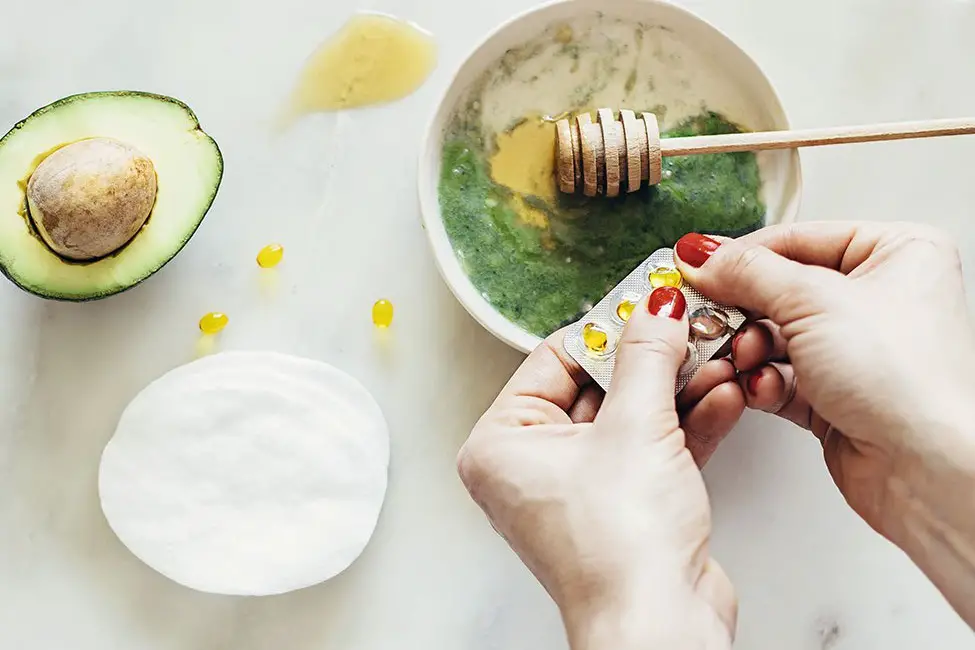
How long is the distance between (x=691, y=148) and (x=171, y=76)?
527 millimetres

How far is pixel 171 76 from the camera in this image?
3.03ft

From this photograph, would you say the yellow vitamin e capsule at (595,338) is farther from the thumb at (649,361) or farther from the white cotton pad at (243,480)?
the white cotton pad at (243,480)

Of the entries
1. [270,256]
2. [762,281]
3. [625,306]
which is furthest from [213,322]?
[762,281]

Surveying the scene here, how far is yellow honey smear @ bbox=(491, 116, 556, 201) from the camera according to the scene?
0.87 m

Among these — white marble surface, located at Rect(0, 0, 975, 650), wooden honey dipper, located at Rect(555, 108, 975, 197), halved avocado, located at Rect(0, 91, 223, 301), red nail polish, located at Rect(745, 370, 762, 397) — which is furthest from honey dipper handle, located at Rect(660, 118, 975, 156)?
halved avocado, located at Rect(0, 91, 223, 301)

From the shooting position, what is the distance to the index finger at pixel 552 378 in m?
0.72

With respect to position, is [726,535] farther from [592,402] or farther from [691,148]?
[691,148]

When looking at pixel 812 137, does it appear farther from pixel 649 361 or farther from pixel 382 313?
pixel 382 313

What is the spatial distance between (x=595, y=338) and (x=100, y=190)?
0.44 metres

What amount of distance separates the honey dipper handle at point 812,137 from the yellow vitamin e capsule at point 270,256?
38cm

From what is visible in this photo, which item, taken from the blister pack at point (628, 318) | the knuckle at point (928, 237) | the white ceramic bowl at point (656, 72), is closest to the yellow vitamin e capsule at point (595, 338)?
the blister pack at point (628, 318)

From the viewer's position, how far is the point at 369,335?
90 cm

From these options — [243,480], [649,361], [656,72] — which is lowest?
[243,480]

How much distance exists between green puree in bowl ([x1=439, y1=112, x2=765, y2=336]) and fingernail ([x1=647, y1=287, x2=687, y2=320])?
0.57 ft
